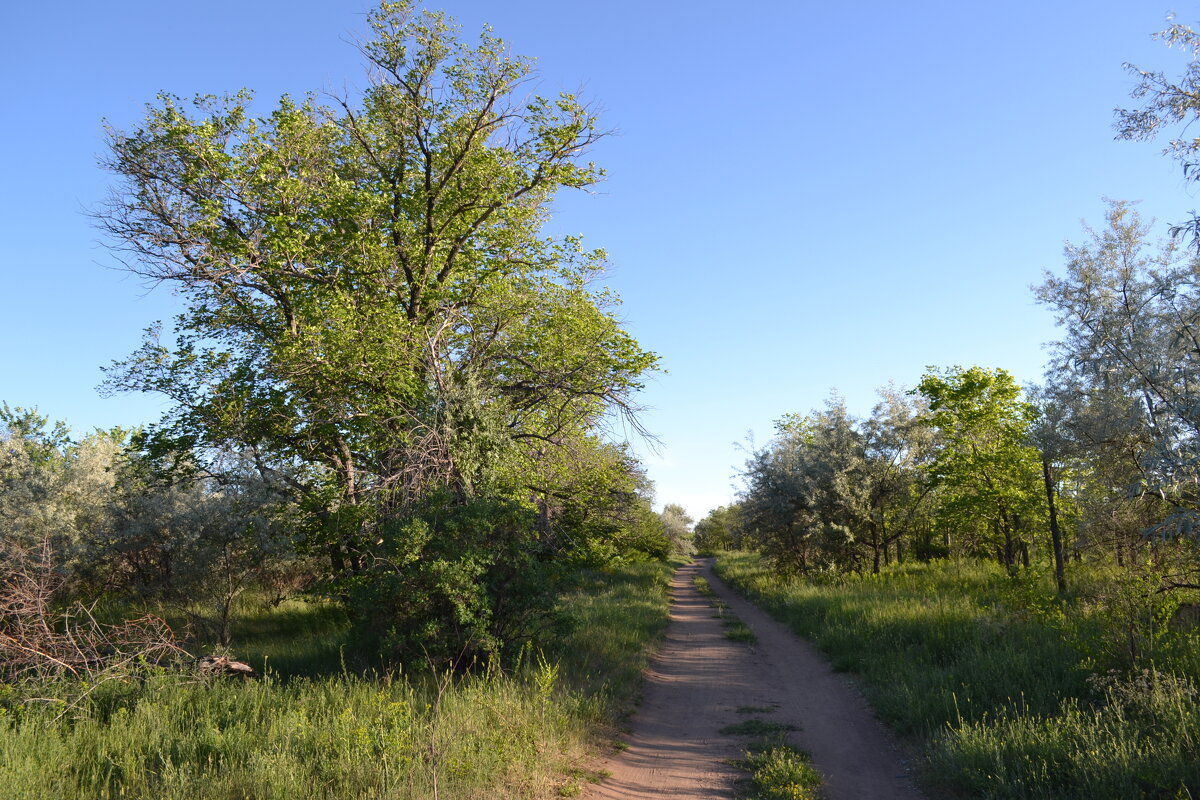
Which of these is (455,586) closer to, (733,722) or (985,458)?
(733,722)

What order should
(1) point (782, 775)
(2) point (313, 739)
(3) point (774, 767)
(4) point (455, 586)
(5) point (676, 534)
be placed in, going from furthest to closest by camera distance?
(5) point (676, 534), (4) point (455, 586), (3) point (774, 767), (1) point (782, 775), (2) point (313, 739)

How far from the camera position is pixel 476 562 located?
912 centimetres

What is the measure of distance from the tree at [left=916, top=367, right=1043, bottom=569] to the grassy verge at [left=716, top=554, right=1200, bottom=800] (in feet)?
23.5

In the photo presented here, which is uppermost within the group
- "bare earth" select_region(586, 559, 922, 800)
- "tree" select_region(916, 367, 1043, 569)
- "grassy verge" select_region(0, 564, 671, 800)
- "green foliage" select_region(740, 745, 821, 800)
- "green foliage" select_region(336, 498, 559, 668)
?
"tree" select_region(916, 367, 1043, 569)

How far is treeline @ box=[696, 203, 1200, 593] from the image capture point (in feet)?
37.1

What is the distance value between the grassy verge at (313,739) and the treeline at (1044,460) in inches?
278

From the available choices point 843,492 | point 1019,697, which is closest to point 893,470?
point 843,492

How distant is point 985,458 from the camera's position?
20031mm

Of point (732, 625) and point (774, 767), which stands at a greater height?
point (774, 767)

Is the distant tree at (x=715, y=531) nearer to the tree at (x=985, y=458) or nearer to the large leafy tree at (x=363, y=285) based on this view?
the tree at (x=985, y=458)

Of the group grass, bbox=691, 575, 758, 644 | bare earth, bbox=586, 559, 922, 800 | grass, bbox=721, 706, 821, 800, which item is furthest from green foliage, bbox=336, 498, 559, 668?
grass, bbox=691, 575, 758, 644

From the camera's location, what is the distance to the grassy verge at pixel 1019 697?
213 inches

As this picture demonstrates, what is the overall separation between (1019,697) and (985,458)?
14184 mm

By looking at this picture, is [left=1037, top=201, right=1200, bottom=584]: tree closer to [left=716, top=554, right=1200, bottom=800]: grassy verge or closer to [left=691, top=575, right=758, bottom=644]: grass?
[left=716, top=554, right=1200, bottom=800]: grassy verge
